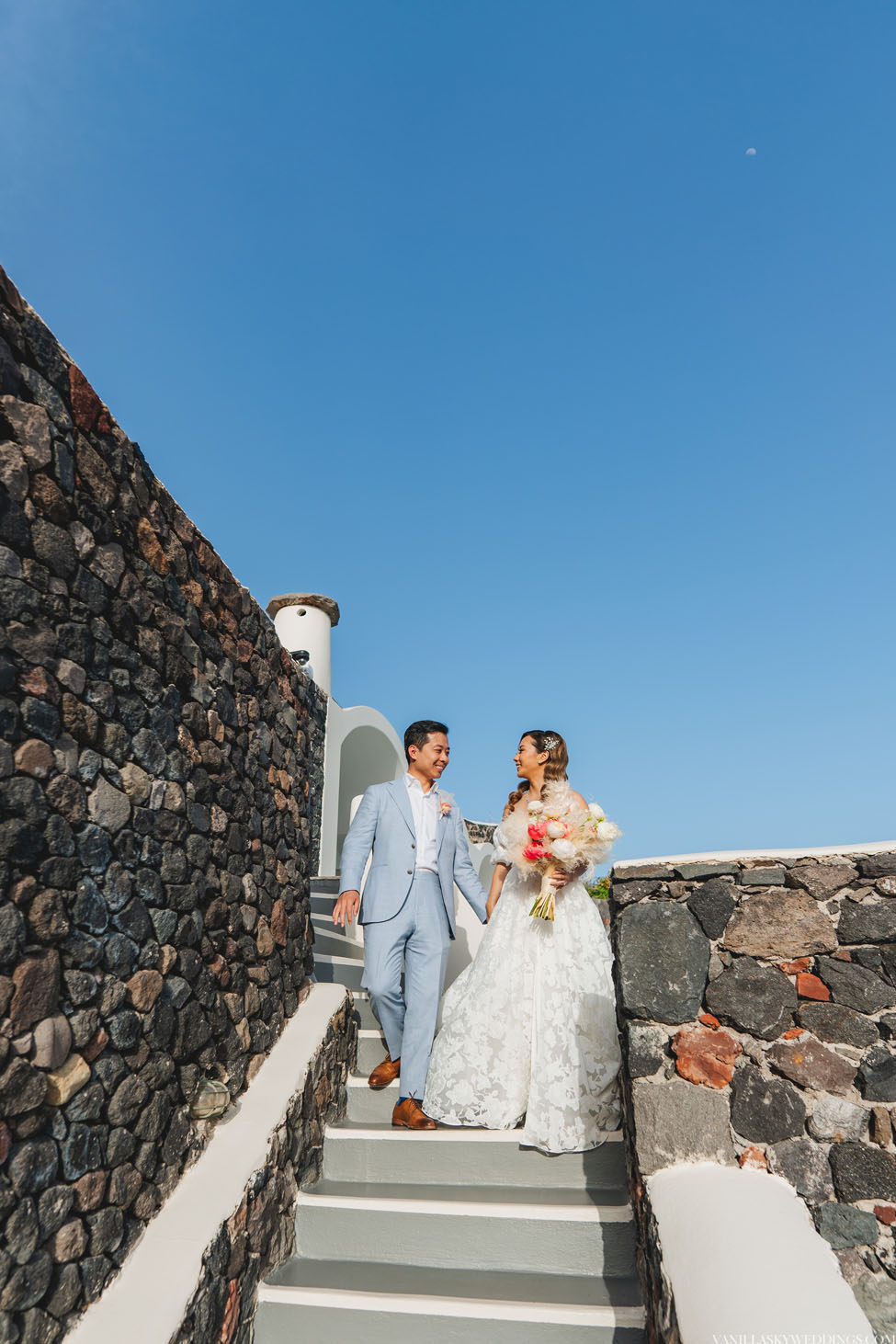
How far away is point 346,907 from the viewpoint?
416cm

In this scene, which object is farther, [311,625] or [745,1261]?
[311,625]

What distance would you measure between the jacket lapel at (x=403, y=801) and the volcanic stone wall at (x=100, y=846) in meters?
0.90

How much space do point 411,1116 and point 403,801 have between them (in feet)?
4.84

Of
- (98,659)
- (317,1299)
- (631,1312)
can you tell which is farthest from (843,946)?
(98,659)

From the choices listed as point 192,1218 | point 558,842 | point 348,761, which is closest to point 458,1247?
point 192,1218

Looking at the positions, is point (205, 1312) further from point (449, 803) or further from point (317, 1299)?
point (449, 803)

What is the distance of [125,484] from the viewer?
3076 millimetres

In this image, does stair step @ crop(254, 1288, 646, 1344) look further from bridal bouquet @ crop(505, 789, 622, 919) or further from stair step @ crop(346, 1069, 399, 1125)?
bridal bouquet @ crop(505, 789, 622, 919)

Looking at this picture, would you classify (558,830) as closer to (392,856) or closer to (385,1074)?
(392,856)

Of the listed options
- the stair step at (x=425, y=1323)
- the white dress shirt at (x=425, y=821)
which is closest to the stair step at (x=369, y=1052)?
the white dress shirt at (x=425, y=821)

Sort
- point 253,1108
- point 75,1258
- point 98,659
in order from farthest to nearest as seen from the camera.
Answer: point 253,1108
point 98,659
point 75,1258

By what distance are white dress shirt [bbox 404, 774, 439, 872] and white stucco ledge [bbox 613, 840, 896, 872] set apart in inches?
64.8

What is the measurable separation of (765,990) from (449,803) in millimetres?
2228

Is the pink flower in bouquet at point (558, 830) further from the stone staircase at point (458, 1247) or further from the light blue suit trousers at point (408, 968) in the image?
the stone staircase at point (458, 1247)
